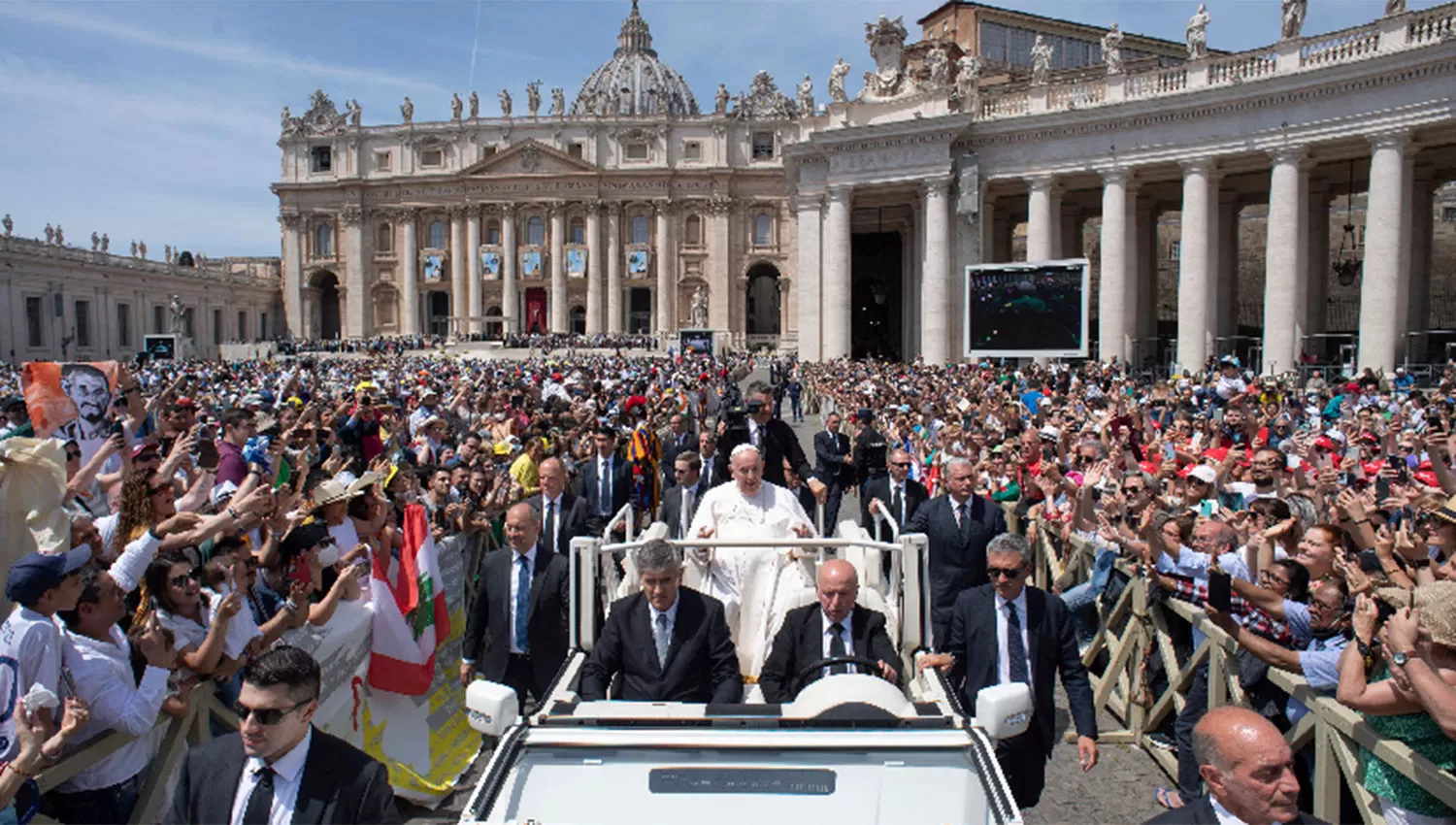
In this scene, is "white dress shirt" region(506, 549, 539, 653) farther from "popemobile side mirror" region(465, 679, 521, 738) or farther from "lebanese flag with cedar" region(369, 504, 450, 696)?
"popemobile side mirror" region(465, 679, 521, 738)

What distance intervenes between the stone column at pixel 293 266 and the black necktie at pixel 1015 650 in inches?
3488

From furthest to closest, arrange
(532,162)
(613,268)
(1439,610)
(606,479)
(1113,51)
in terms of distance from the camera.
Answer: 1. (613,268)
2. (532,162)
3. (1113,51)
4. (606,479)
5. (1439,610)

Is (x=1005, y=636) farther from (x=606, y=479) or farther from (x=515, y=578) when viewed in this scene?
(x=606, y=479)

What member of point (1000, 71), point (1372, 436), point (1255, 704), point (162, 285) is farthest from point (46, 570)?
point (162, 285)

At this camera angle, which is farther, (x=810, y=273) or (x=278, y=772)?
(x=810, y=273)

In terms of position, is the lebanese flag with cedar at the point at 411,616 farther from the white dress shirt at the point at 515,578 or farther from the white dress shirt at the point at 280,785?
the white dress shirt at the point at 280,785

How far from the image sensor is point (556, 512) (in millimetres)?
7898

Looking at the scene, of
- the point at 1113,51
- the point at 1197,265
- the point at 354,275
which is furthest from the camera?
the point at 354,275

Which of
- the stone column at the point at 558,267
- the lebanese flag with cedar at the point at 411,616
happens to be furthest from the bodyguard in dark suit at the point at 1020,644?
the stone column at the point at 558,267

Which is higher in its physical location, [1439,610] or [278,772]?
[1439,610]

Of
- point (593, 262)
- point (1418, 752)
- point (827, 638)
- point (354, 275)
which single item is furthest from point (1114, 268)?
point (354, 275)

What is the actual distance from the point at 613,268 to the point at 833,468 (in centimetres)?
7215

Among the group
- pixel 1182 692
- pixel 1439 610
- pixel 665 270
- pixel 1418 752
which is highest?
pixel 665 270

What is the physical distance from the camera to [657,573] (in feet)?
15.8
